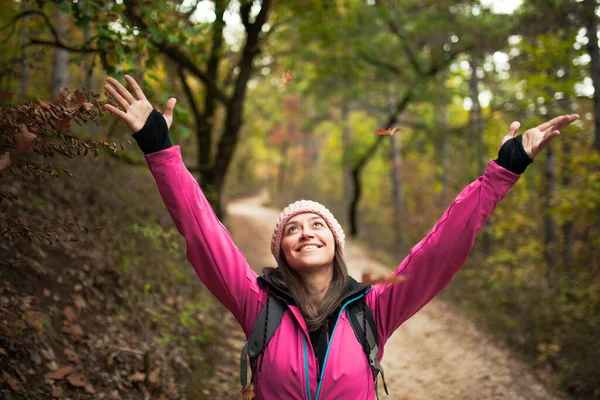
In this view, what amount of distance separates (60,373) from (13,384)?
1.52 ft

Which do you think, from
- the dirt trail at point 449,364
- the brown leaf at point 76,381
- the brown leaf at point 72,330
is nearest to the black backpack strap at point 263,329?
the brown leaf at point 76,381

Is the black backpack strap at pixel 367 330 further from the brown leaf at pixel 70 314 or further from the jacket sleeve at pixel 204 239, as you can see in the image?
the brown leaf at pixel 70 314

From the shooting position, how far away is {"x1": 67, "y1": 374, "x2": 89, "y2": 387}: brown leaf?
362 cm

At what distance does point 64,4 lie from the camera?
354 cm

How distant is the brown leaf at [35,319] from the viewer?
376 centimetres

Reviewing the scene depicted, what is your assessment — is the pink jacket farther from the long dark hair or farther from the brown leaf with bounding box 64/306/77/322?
the brown leaf with bounding box 64/306/77/322

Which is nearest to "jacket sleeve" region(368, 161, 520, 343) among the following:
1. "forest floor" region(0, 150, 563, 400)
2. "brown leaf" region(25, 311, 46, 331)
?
"forest floor" region(0, 150, 563, 400)

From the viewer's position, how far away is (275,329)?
2152 mm

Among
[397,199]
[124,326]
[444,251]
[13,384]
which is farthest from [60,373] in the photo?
[397,199]

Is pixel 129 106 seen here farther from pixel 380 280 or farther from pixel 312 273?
pixel 380 280

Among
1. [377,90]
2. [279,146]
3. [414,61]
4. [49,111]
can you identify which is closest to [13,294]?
[49,111]

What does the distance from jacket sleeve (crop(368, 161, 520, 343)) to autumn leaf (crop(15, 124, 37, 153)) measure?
1922mm

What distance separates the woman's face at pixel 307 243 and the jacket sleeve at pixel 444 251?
1.30ft

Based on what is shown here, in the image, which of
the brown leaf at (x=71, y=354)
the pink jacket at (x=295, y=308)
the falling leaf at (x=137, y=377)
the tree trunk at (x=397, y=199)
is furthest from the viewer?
the tree trunk at (x=397, y=199)
